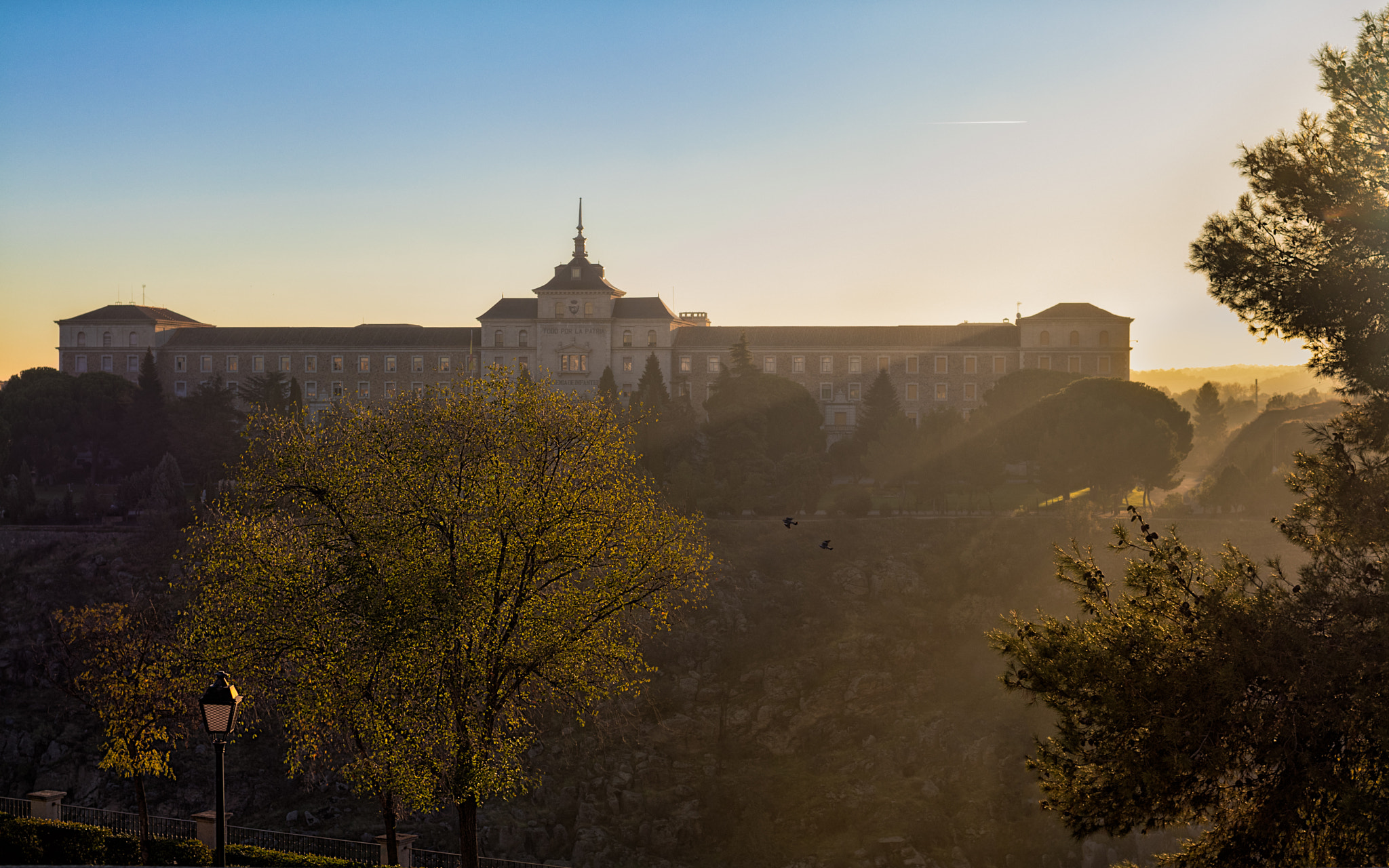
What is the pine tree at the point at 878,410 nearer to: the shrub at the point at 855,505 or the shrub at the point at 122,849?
the shrub at the point at 855,505

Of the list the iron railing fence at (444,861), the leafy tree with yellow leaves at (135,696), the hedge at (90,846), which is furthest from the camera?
the iron railing fence at (444,861)

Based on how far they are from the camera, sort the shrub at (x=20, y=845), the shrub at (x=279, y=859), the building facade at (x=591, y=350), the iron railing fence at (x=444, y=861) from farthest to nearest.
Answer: the building facade at (x=591, y=350) < the iron railing fence at (x=444, y=861) < the shrub at (x=20, y=845) < the shrub at (x=279, y=859)

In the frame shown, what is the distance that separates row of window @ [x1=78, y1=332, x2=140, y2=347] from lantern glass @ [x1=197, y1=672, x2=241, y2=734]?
83456 mm

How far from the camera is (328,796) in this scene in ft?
112

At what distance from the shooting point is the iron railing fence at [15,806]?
2088 centimetres

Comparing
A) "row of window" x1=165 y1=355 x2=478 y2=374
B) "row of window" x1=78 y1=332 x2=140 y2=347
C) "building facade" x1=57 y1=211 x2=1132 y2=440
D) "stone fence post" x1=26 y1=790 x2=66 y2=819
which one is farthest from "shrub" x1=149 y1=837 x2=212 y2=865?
Result: "row of window" x1=78 y1=332 x2=140 y2=347

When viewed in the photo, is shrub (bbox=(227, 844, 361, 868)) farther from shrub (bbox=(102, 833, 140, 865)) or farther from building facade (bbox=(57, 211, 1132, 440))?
building facade (bbox=(57, 211, 1132, 440))

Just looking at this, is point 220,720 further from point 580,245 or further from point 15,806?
point 580,245

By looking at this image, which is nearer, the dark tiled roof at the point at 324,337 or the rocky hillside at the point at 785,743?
the rocky hillside at the point at 785,743

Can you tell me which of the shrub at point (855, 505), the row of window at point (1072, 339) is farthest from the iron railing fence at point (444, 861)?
the row of window at point (1072, 339)

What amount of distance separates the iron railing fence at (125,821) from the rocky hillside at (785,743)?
9.17 m

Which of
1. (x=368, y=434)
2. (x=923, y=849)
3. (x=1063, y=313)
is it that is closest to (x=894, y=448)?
(x=1063, y=313)

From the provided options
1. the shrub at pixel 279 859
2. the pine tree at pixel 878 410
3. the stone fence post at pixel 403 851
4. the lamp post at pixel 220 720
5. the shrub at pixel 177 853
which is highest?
the pine tree at pixel 878 410

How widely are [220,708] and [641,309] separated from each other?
7278 cm
